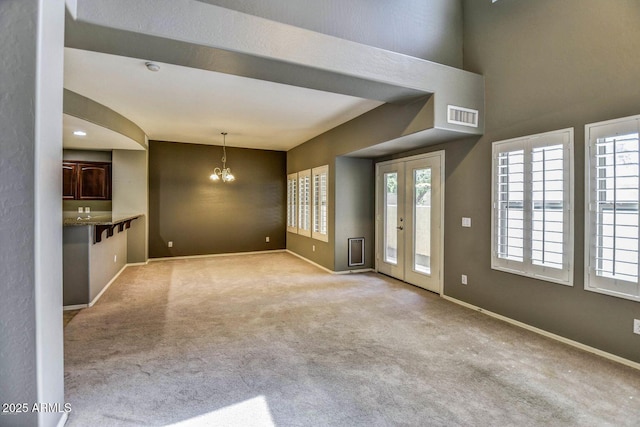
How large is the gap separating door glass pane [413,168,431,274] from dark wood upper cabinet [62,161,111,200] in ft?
20.6

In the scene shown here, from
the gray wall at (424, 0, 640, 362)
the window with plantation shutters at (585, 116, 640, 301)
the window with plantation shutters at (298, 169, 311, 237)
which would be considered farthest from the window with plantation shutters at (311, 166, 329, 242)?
the window with plantation shutters at (585, 116, 640, 301)

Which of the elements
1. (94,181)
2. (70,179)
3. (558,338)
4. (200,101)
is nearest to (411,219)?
(558,338)

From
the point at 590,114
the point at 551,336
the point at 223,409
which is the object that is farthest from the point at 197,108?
the point at 551,336

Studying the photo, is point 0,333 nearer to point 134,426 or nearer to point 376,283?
point 134,426

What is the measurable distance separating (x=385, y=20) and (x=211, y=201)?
19.1 feet

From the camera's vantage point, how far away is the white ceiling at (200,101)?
3375 mm

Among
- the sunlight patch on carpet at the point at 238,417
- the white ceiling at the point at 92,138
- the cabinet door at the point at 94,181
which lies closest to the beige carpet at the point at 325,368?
the sunlight patch on carpet at the point at 238,417

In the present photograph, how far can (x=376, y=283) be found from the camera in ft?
17.4

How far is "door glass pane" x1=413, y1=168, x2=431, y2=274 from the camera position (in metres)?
4.83

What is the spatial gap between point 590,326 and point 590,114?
1.95 metres

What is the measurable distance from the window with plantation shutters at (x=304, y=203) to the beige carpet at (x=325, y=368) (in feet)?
9.87

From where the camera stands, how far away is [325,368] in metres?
2.61

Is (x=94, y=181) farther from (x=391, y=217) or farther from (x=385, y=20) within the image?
(x=385, y=20)

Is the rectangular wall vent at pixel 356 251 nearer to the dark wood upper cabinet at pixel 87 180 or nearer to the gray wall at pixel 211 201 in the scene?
the gray wall at pixel 211 201
